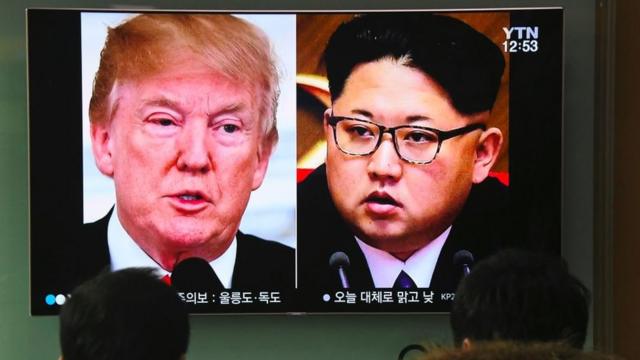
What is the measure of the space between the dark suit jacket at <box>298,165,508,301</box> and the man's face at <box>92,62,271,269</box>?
0.26 m

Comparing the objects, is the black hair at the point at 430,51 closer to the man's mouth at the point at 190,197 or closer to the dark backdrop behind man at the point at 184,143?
the dark backdrop behind man at the point at 184,143

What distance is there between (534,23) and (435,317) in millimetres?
1346

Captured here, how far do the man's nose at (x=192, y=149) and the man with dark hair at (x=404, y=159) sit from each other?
0.45 m

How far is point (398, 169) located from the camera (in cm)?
384

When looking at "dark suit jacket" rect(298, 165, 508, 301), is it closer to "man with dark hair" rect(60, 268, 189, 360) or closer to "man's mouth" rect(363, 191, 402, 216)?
"man's mouth" rect(363, 191, 402, 216)

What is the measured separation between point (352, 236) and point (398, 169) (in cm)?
35

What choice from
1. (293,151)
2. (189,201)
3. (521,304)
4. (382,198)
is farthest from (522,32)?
(521,304)

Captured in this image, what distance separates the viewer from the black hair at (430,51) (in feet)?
12.5

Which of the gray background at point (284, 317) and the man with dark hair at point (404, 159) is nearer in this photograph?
the man with dark hair at point (404, 159)

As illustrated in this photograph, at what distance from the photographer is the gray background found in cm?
398

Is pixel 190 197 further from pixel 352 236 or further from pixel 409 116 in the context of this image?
pixel 409 116

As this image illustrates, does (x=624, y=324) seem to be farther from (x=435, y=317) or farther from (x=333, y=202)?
(x=333, y=202)

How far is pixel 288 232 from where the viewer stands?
387 centimetres

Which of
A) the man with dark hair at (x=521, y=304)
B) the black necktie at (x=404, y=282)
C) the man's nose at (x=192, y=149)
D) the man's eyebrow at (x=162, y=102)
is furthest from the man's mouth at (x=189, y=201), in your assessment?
the man with dark hair at (x=521, y=304)
